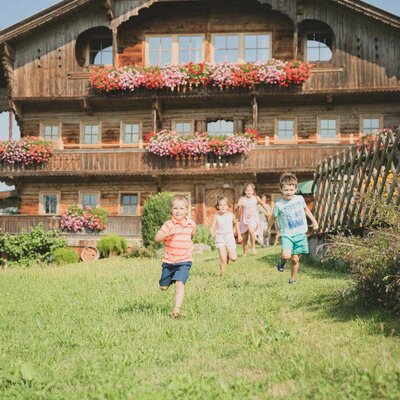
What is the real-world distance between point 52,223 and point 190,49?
8.87 m

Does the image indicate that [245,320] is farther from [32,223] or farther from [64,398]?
[32,223]

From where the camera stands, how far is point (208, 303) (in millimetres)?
7570

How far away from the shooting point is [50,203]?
84.8ft

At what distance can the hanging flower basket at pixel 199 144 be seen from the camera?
902 inches

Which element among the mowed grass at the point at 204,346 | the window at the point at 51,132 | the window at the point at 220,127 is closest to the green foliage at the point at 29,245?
the window at the point at 51,132

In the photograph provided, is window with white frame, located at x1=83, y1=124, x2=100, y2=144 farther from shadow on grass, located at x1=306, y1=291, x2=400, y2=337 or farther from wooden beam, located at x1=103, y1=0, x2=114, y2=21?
shadow on grass, located at x1=306, y1=291, x2=400, y2=337

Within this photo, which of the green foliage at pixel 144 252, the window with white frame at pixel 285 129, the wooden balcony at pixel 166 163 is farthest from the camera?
the window with white frame at pixel 285 129

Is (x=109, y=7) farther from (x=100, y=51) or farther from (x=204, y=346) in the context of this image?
(x=204, y=346)

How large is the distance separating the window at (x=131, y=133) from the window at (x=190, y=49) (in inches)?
127

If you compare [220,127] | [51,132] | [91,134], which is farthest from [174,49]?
[51,132]

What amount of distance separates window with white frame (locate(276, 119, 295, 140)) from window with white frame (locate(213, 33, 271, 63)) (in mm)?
2623

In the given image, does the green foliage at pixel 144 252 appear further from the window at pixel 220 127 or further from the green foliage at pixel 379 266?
the green foliage at pixel 379 266

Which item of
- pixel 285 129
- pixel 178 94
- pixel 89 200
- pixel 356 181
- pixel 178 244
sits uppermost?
pixel 178 94

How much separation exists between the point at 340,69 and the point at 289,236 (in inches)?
628
